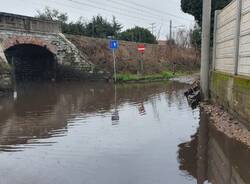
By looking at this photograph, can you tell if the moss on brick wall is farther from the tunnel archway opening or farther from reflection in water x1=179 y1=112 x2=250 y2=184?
the tunnel archway opening

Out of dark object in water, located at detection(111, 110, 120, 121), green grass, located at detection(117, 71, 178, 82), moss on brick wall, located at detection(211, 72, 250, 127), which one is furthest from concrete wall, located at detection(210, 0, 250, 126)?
green grass, located at detection(117, 71, 178, 82)

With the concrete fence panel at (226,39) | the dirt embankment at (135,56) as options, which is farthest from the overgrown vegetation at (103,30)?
the concrete fence panel at (226,39)

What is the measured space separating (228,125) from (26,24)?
16.8 metres

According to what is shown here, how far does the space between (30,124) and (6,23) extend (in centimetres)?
1317

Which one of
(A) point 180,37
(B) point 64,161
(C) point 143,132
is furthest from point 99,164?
(A) point 180,37

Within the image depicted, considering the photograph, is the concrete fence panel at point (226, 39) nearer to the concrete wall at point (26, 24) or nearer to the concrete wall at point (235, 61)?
the concrete wall at point (235, 61)

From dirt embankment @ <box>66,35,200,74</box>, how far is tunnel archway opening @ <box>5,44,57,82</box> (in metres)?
2.19

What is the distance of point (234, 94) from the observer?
7.91 metres

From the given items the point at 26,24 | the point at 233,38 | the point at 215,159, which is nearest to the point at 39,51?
the point at 26,24

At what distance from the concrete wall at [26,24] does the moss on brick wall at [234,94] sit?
1384 centimetres

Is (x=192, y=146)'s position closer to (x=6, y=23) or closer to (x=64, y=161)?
(x=64, y=161)

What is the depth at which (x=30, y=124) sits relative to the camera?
8922 millimetres

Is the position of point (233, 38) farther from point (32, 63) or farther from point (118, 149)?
point (32, 63)

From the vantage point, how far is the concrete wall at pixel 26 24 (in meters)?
20.4
